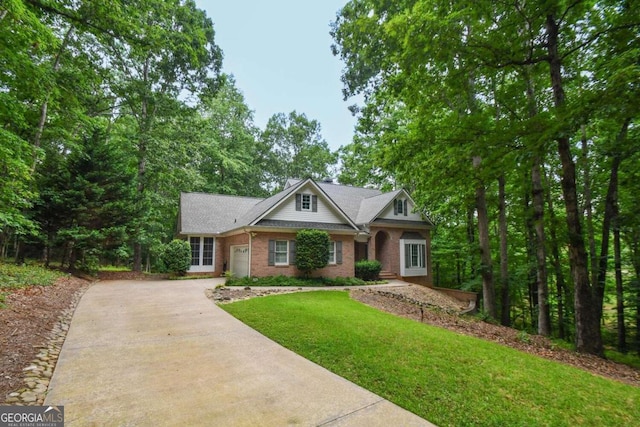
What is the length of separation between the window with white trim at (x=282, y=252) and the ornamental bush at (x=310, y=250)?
81cm

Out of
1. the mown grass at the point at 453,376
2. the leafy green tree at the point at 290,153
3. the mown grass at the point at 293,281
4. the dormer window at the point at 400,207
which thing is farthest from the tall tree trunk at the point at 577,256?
the leafy green tree at the point at 290,153

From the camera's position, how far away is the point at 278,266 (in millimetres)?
15422

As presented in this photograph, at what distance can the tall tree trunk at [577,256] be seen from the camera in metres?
6.89

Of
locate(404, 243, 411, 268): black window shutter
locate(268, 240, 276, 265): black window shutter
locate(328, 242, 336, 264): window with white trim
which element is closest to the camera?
locate(268, 240, 276, 265): black window shutter

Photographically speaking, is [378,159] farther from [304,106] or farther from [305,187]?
[304,106]

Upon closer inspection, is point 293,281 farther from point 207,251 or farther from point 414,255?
point 414,255

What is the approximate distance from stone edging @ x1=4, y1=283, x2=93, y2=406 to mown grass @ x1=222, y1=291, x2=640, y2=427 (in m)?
3.38

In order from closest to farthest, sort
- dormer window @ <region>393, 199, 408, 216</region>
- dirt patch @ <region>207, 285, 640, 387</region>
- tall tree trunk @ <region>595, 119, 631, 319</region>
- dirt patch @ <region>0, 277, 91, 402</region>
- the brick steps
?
1. dirt patch @ <region>0, 277, 91, 402</region>
2. dirt patch @ <region>207, 285, 640, 387</region>
3. tall tree trunk @ <region>595, 119, 631, 319</region>
4. the brick steps
5. dormer window @ <region>393, 199, 408, 216</region>

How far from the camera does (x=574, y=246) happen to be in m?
7.12

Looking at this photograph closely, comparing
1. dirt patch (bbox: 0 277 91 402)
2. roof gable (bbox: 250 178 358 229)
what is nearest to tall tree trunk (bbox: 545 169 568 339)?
roof gable (bbox: 250 178 358 229)

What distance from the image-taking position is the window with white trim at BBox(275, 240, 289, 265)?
15578 mm

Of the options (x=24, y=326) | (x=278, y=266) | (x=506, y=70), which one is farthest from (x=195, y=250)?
(x=506, y=70)

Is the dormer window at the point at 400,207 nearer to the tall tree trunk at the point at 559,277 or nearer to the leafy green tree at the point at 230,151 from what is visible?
the tall tree trunk at the point at 559,277

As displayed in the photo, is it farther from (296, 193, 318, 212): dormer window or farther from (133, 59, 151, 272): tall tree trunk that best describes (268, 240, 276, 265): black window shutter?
(133, 59, 151, 272): tall tree trunk
